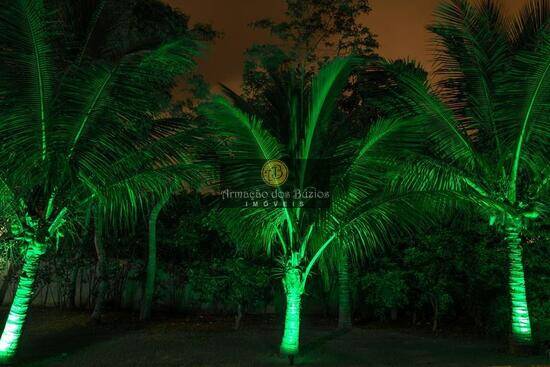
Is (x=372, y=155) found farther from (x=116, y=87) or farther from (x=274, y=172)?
(x=116, y=87)

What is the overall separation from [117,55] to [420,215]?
5.57 meters

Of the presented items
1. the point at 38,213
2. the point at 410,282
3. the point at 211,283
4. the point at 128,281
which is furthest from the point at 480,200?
the point at 128,281

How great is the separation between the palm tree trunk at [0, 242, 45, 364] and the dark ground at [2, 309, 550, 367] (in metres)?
0.31

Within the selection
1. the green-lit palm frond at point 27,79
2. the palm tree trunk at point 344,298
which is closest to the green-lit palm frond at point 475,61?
the palm tree trunk at point 344,298

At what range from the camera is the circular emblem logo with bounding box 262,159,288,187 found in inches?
356

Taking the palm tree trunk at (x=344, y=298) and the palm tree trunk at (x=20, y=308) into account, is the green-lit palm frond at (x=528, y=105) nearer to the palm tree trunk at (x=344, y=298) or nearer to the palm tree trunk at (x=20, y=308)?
the palm tree trunk at (x=344, y=298)

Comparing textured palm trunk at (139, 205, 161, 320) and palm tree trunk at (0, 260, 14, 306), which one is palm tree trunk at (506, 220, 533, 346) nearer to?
textured palm trunk at (139, 205, 161, 320)

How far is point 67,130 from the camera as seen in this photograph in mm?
7875

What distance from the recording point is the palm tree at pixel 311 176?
873 cm

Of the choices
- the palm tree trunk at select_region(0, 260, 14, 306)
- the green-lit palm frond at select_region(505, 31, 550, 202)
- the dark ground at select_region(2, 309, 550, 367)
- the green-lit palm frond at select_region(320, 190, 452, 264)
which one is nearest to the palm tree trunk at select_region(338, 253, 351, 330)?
the dark ground at select_region(2, 309, 550, 367)

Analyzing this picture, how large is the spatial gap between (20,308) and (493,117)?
8.82 m

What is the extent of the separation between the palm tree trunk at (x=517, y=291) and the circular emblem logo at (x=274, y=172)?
171 inches

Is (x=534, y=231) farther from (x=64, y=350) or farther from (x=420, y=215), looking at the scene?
(x=64, y=350)

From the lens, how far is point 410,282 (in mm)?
13703
